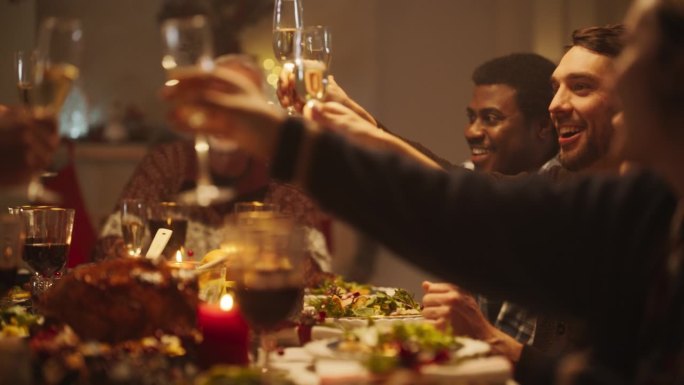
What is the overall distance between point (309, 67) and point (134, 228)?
755mm

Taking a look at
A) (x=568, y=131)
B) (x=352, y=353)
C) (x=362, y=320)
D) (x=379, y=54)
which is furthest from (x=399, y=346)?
(x=379, y=54)

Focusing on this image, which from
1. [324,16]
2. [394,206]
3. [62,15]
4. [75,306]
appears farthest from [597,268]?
[62,15]

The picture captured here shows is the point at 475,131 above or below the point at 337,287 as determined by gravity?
above

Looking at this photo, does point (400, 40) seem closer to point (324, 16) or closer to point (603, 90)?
point (324, 16)

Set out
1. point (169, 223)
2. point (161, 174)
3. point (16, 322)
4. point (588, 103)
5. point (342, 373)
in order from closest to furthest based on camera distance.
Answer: point (342, 373)
point (16, 322)
point (169, 223)
point (588, 103)
point (161, 174)

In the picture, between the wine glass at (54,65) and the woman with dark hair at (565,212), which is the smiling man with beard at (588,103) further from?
the wine glass at (54,65)

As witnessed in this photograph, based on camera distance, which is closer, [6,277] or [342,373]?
[342,373]

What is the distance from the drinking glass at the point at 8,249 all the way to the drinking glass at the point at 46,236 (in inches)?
20.2

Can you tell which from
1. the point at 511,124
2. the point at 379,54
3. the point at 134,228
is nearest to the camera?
the point at 134,228

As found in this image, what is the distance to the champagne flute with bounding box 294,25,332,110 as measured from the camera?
1.89m

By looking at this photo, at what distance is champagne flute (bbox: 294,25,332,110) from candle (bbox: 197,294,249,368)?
52 cm

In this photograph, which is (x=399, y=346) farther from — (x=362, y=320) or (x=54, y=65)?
(x=54, y=65)

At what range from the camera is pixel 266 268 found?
5.03 feet

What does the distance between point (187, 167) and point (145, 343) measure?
345 centimetres
